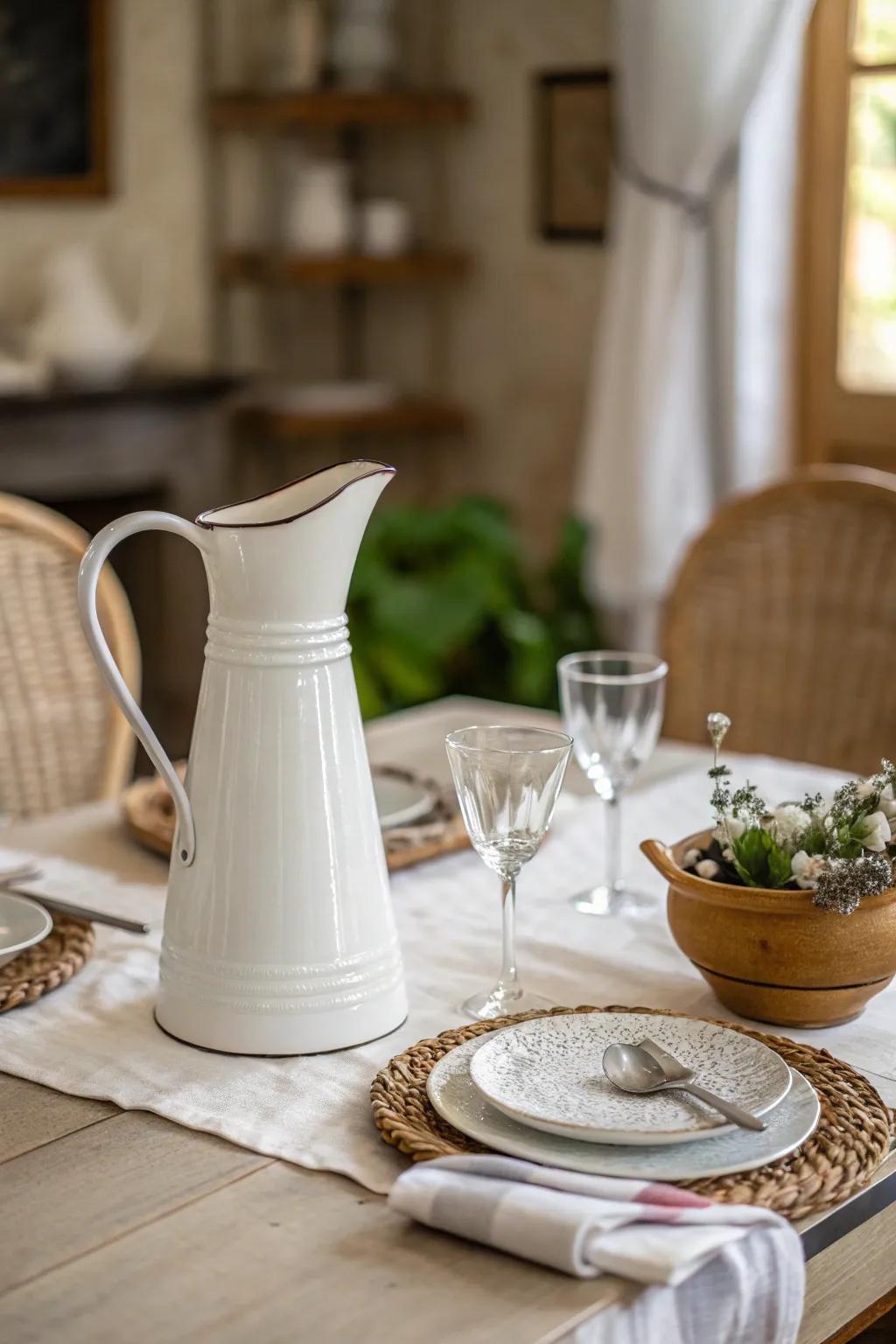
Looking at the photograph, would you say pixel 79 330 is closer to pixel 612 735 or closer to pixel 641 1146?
pixel 612 735

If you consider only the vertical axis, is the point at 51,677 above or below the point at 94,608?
below

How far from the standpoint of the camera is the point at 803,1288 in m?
0.74

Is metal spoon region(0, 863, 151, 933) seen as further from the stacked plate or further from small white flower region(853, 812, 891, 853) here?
small white flower region(853, 812, 891, 853)

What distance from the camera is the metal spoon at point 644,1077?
80 cm

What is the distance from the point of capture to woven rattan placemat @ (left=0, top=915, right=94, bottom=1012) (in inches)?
39.8

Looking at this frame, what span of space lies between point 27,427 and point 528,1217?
2.53 metres

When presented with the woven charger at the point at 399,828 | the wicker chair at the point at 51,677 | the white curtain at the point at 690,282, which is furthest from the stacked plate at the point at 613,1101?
the white curtain at the point at 690,282

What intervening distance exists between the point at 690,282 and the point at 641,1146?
7.55 feet

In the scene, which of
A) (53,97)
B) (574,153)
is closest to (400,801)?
(574,153)

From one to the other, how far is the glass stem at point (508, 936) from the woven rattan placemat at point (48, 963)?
28 centimetres

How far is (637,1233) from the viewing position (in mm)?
712

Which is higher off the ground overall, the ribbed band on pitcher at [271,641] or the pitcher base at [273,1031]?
the ribbed band on pitcher at [271,641]

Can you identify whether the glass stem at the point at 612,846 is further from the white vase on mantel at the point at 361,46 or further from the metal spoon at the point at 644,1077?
the white vase on mantel at the point at 361,46

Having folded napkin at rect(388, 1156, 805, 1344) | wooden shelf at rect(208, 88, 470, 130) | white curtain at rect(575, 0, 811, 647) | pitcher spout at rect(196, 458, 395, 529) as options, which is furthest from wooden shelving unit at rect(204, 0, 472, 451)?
folded napkin at rect(388, 1156, 805, 1344)
